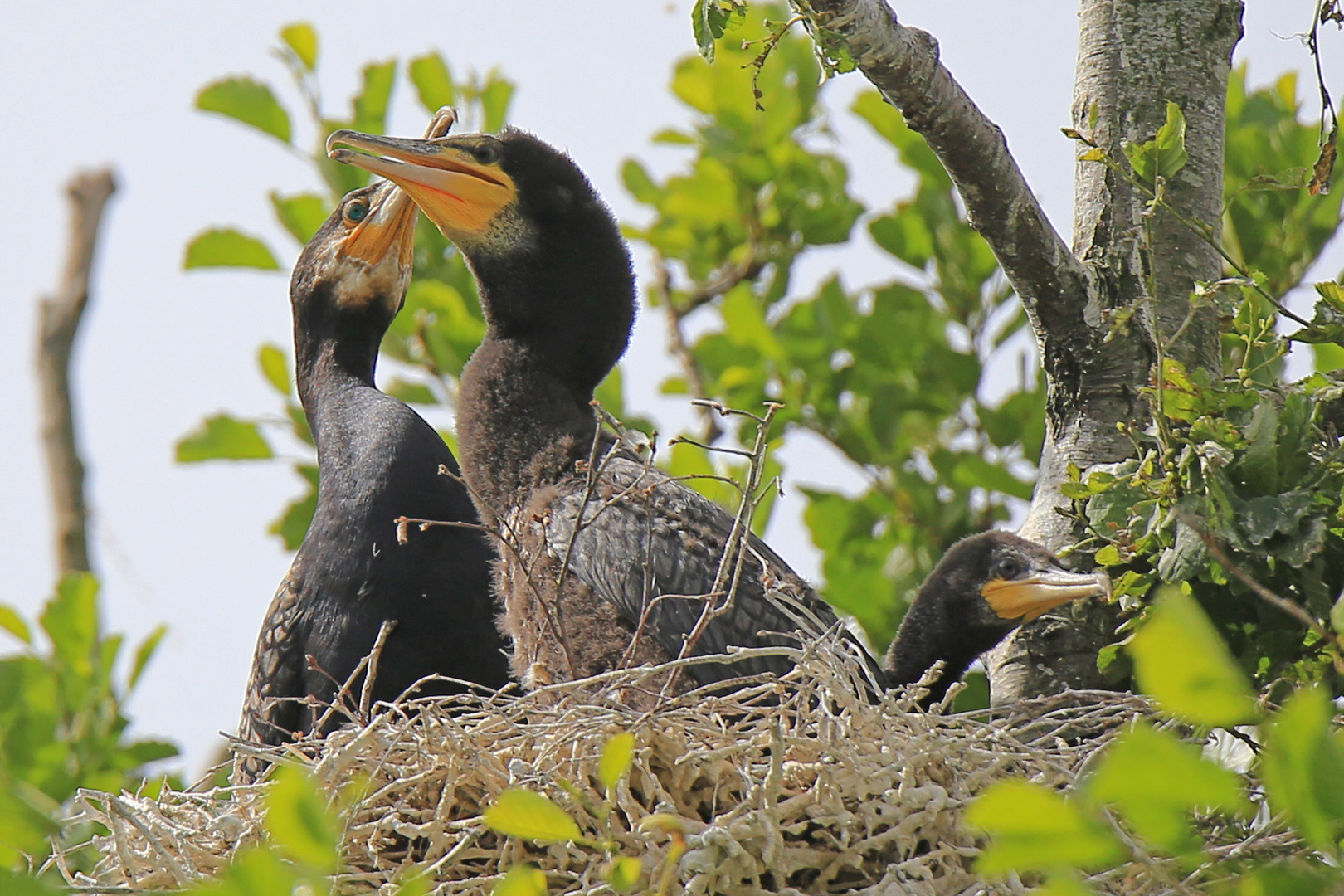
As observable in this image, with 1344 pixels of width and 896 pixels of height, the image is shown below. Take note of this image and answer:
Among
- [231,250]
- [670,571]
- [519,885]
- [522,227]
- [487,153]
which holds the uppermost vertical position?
[231,250]

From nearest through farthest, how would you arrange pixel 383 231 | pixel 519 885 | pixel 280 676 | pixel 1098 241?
pixel 519 885 < pixel 1098 241 < pixel 280 676 < pixel 383 231

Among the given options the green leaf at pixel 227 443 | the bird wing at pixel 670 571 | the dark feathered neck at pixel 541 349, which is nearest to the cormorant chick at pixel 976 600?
the bird wing at pixel 670 571

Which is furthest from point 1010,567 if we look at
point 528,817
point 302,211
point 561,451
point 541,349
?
point 302,211

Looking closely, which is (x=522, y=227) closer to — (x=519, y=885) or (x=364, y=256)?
(x=364, y=256)

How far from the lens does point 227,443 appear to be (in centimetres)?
462

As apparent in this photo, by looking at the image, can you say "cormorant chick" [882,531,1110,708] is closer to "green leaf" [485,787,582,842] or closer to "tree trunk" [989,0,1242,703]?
"tree trunk" [989,0,1242,703]

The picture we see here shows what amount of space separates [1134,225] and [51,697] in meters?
3.52

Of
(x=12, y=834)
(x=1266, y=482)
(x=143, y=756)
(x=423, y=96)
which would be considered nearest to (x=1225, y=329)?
(x=1266, y=482)

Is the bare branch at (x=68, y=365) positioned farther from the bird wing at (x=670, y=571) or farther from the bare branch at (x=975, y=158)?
the bare branch at (x=975, y=158)

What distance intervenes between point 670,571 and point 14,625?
2.70 metres

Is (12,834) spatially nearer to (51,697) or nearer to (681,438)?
(681,438)

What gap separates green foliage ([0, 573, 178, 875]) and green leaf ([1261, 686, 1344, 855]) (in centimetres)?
403

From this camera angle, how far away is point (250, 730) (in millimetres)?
3357

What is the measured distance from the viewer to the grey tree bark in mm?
2748
